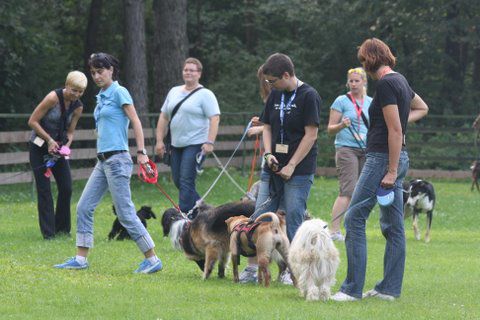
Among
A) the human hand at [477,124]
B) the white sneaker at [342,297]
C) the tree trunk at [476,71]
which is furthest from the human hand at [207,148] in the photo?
the tree trunk at [476,71]

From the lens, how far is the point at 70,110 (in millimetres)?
12273

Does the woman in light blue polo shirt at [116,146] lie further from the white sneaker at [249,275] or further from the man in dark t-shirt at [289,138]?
the man in dark t-shirt at [289,138]

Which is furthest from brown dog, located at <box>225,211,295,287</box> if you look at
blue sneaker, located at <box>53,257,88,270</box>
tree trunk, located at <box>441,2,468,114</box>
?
tree trunk, located at <box>441,2,468,114</box>

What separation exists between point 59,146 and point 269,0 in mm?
22363

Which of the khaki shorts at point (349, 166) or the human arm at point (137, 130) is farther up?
the human arm at point (137, 130)

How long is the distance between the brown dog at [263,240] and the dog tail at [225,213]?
0.43 m

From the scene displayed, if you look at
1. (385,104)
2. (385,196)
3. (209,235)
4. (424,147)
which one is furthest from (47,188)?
(424,147)

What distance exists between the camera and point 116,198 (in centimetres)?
948

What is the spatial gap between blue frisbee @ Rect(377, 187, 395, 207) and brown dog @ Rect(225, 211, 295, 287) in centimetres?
97

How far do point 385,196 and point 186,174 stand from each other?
416 centimetres

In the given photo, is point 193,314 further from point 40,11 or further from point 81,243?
point 40,11

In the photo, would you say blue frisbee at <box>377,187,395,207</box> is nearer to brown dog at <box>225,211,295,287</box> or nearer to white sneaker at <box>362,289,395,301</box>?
white sneaker at <box>362,289,395,301</box>

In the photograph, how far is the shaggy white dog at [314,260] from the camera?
7953mm

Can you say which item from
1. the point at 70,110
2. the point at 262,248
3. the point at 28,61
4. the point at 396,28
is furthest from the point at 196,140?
the point at 396,28
